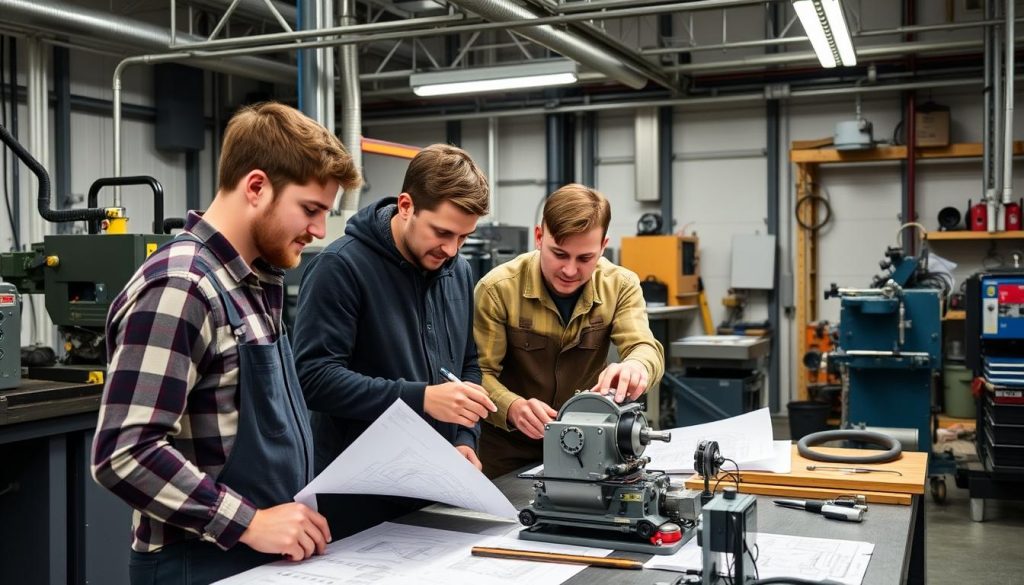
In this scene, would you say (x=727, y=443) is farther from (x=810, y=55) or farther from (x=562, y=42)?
(x=810, y=55)

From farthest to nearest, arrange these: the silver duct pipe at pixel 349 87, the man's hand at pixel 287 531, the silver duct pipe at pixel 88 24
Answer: the silver duct pipe at pixel 349 87 < the silver duct pipe at pixel 88 24 < the man's hand at pixel 287 531

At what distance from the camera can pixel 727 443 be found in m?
2.01

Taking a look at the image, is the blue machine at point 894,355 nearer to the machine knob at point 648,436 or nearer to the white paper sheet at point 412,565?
the machine knob at point 648,436

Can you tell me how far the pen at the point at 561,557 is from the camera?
1343mm

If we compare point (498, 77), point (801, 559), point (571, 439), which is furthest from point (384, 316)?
point (498, 77)

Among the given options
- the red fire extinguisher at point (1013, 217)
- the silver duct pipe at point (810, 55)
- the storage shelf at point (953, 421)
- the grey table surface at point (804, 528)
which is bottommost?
the storage shelf at point (953, 421)

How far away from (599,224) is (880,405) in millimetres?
3286

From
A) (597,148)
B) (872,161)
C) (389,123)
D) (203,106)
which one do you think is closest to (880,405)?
(872,161)

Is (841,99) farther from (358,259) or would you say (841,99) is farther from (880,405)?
(358,259)

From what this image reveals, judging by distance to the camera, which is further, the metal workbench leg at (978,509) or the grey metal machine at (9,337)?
the metal workbench leg at (978,509)

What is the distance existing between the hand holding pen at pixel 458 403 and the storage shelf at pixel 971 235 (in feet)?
18.6

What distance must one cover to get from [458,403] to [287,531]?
0.35 meters

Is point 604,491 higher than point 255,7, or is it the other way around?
point 255,7

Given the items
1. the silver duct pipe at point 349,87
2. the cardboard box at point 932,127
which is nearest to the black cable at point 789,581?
the silver duct pipe at point 349,87
